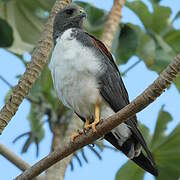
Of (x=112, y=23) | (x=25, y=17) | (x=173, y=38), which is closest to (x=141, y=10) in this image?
(x=173, y=38)

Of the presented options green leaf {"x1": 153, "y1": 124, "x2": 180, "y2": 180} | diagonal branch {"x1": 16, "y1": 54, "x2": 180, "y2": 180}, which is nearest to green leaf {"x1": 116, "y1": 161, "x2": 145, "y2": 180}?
green leaf {"x1": 153, "y1": 124, "x2": 180, "y2": 180}

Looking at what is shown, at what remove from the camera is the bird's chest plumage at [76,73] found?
4.54 meters

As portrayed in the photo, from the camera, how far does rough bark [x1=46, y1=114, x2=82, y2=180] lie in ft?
16.3

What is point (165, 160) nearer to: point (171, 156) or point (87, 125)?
point (171, 156)

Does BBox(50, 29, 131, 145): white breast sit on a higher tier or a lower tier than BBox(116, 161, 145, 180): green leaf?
higher

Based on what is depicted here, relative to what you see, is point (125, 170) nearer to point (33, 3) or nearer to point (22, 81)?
point (22, 81)

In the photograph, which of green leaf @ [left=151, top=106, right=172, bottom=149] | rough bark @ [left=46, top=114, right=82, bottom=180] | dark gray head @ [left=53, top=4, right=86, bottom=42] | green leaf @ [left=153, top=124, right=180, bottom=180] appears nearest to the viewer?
rough bark @ [left=46, top=114, right=82, bottom=180]

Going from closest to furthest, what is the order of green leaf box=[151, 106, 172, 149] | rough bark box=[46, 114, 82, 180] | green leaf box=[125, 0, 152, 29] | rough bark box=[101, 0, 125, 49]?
1. rough bark box=[46, 114, 82, 180]
2. rough bark box=[101, 0, 125, 49]
3. green leaf box=[151, 106, 172, 149]
4. green leaf box=[125, 0, 152, 29]

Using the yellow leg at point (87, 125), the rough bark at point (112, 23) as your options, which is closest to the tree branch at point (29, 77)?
the yellow leg at point (87, 125)

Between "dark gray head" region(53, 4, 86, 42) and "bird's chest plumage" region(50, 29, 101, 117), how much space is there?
59cm

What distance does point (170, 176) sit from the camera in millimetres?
5430

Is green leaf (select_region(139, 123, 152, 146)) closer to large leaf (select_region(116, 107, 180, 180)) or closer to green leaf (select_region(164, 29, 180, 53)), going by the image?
large leaf (select_region(116, 107, 180, 180))

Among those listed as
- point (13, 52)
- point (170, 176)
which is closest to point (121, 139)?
point (170, 176)

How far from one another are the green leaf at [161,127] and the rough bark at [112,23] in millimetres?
817
